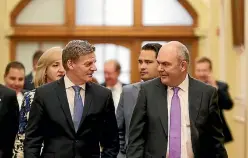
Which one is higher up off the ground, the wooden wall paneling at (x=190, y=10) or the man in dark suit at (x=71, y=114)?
the wooden wall paneling at (x=190, y=10)

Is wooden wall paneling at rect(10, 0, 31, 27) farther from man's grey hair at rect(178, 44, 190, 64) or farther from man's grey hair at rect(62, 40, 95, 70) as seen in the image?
man's grey hair at rect(178, 44, 190, 64)

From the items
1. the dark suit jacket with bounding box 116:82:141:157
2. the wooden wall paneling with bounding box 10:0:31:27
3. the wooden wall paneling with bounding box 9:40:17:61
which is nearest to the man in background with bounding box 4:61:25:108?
the dark suit jacket with bounding box 116:82:141:157

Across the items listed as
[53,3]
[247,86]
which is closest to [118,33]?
[53,3]

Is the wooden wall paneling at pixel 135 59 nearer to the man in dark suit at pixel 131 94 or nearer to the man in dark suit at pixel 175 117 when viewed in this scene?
the man in dark suit at pixel 131 94

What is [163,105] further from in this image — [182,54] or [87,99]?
[87,99]

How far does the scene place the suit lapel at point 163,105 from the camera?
183 inches

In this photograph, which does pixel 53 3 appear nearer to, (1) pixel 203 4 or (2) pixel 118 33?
(2) pixel 118 33

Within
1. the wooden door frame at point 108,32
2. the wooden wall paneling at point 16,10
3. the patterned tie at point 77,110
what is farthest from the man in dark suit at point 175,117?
the wooden wall paneling at point 16,10

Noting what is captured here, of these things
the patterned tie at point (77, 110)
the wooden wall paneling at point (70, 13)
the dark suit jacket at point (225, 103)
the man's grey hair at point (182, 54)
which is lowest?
the dark suit jacket at point (225, 103)

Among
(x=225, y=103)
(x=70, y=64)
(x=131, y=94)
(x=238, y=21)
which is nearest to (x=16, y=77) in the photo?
(x=131, y=94)

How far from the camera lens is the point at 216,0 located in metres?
12.0

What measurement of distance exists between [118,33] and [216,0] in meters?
1.70

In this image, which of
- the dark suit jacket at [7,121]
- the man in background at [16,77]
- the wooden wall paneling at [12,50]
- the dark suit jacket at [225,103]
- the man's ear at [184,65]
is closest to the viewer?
the man's ear at [184,65]

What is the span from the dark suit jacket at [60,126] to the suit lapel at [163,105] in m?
0.36
